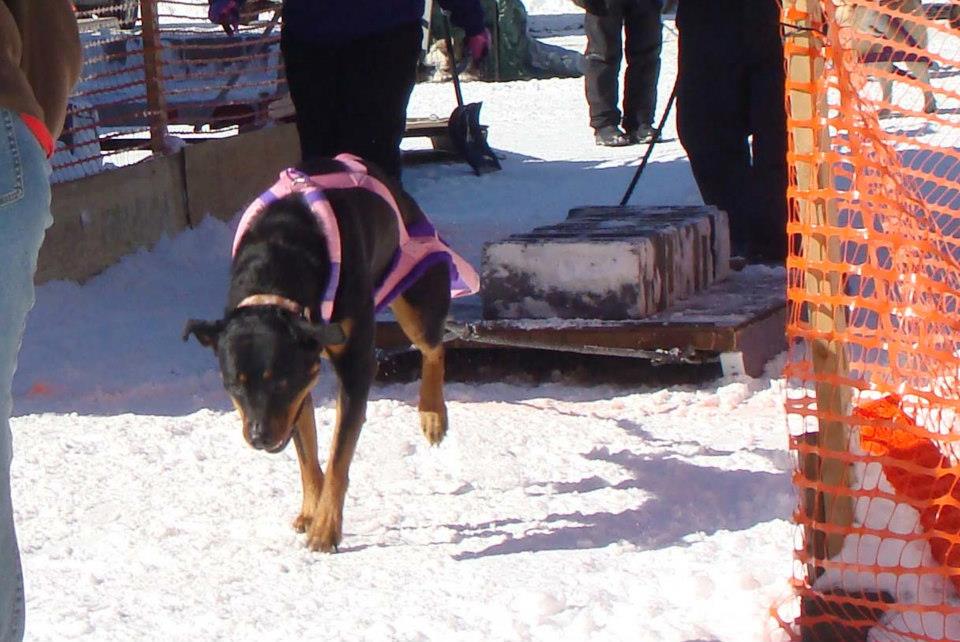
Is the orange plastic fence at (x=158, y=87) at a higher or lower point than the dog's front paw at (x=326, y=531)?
higher

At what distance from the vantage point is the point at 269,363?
3.56 m

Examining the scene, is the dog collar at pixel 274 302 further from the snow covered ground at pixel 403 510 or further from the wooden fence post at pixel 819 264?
the wooden fence post at pixel 819 264

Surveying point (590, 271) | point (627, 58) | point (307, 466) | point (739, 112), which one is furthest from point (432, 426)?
point (627, 58)

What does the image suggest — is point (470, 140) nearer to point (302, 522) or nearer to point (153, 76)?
point (153, 76)

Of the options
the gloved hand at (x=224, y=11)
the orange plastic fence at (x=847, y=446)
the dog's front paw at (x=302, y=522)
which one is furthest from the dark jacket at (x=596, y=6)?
the orange plastic fence at (x=847, y=446)

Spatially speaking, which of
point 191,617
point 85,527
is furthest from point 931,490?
point 85,527

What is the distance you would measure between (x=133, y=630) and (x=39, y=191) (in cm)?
160

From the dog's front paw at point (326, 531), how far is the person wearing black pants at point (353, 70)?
6.19 feet

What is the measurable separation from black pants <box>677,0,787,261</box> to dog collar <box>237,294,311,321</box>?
122 inches

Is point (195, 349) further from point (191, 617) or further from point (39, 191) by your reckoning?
point (39, 191)

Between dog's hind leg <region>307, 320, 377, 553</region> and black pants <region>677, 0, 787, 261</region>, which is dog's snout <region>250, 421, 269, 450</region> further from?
black pants <region>677, 0, 787, 261</region>

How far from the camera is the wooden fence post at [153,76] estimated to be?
782 centimetres

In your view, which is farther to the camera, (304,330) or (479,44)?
(479,44)

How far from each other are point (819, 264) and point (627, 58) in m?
9.07
